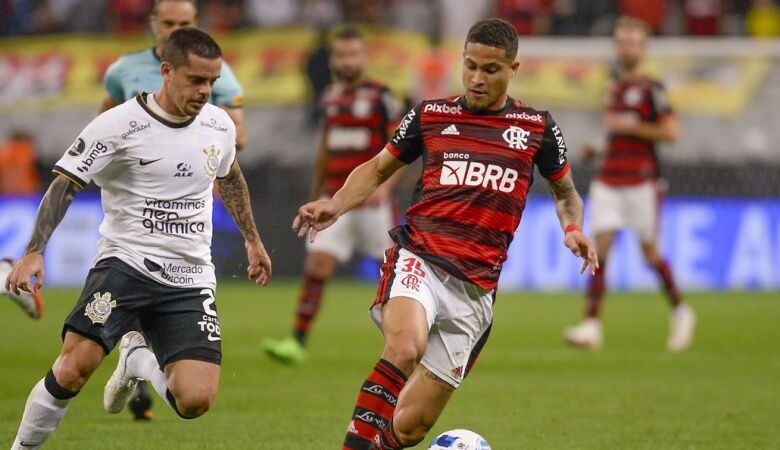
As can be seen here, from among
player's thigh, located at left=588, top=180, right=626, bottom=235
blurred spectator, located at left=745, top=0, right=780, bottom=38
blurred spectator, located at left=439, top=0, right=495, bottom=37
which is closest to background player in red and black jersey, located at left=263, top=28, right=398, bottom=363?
player's thigh, located at left=588, top=180, right=626, bottom=235

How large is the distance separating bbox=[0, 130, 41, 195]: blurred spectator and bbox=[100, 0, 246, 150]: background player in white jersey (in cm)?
1171

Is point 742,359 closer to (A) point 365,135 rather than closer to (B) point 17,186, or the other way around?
(A) point 365,135

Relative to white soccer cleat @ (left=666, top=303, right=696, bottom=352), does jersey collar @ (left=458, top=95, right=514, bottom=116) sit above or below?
above

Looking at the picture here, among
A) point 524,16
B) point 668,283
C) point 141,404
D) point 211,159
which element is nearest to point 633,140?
point 668,283

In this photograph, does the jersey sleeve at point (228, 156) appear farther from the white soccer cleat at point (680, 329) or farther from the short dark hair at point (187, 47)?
the white soccer cleat at point (680, 329)

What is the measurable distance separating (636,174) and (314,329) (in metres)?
3.51

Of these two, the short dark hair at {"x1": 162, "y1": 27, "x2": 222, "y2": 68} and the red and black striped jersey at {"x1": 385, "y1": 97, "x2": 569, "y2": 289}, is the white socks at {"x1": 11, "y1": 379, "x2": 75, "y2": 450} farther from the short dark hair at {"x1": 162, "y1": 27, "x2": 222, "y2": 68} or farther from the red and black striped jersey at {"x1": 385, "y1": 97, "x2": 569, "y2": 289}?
the red and black striped jersey at {"x1": 385, "y1": 97, "x2": 569, "y2": 289}

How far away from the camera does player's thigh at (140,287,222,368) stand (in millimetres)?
6555

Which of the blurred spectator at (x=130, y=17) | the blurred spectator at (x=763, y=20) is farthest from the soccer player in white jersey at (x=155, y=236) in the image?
the blurred spectator at (x=763, y=20)

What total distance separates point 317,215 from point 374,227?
538cm

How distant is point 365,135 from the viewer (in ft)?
38.6

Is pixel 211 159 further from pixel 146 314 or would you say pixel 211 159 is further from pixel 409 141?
pixel 409 141

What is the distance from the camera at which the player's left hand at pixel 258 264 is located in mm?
6793

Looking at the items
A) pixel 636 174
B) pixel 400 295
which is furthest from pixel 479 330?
pixel 636 174
